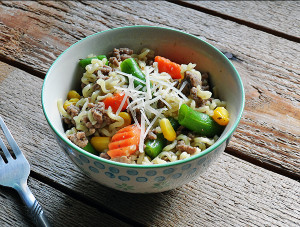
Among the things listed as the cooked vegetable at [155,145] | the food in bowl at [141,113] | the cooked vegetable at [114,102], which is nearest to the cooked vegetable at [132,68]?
the food in bowl at [141,113]

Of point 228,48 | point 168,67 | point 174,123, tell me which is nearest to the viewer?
point 174,123

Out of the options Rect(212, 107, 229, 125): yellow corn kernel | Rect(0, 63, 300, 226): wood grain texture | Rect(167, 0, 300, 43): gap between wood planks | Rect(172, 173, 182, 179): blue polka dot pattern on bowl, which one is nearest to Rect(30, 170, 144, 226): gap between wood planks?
Rect(0, 63, 300, 226): wood grain texture

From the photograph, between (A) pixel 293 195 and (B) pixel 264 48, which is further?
(B) pixel 264 48

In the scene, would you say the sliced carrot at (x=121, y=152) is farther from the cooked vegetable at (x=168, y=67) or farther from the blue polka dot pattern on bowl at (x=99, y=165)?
the cooked vegetable at (x=168, y=67)

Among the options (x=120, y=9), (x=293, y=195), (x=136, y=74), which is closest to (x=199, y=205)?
(x=293, y=195)

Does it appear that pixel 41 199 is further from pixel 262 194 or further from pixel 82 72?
pixel 262 194

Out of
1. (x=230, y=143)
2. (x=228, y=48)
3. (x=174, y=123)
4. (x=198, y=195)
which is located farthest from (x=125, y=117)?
(x=228, y=48)

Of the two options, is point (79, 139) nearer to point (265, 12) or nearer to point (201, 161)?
point (201, 161)
